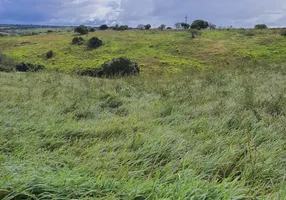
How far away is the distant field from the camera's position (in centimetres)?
3341

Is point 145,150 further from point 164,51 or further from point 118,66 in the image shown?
point 164,51

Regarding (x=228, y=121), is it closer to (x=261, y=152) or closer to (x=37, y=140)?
(x=261, y=152)

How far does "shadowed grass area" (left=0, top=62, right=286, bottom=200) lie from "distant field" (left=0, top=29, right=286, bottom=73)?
25379 mm

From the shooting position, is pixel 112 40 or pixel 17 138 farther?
pixel 112 40

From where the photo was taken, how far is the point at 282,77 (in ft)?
23.9

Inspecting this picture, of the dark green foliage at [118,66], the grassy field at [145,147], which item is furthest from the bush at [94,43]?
the grassy field at [145,147]

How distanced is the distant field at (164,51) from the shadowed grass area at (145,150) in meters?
25.4

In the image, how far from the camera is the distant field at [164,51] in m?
33.4

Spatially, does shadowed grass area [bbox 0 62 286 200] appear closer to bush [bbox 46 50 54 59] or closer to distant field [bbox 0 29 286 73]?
distant field [bbox 0 29 286 73]

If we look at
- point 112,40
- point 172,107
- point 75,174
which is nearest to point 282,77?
point 172,107

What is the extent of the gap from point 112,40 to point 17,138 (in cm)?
4943

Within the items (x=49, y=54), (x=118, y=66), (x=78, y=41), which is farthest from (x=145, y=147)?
(x=78, y=41)

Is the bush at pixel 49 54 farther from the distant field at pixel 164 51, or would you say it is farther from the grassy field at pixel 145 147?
the grassy field at pixel 145 147

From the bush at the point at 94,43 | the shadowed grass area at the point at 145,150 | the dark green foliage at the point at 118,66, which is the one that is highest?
the bush at the point at 94,43
